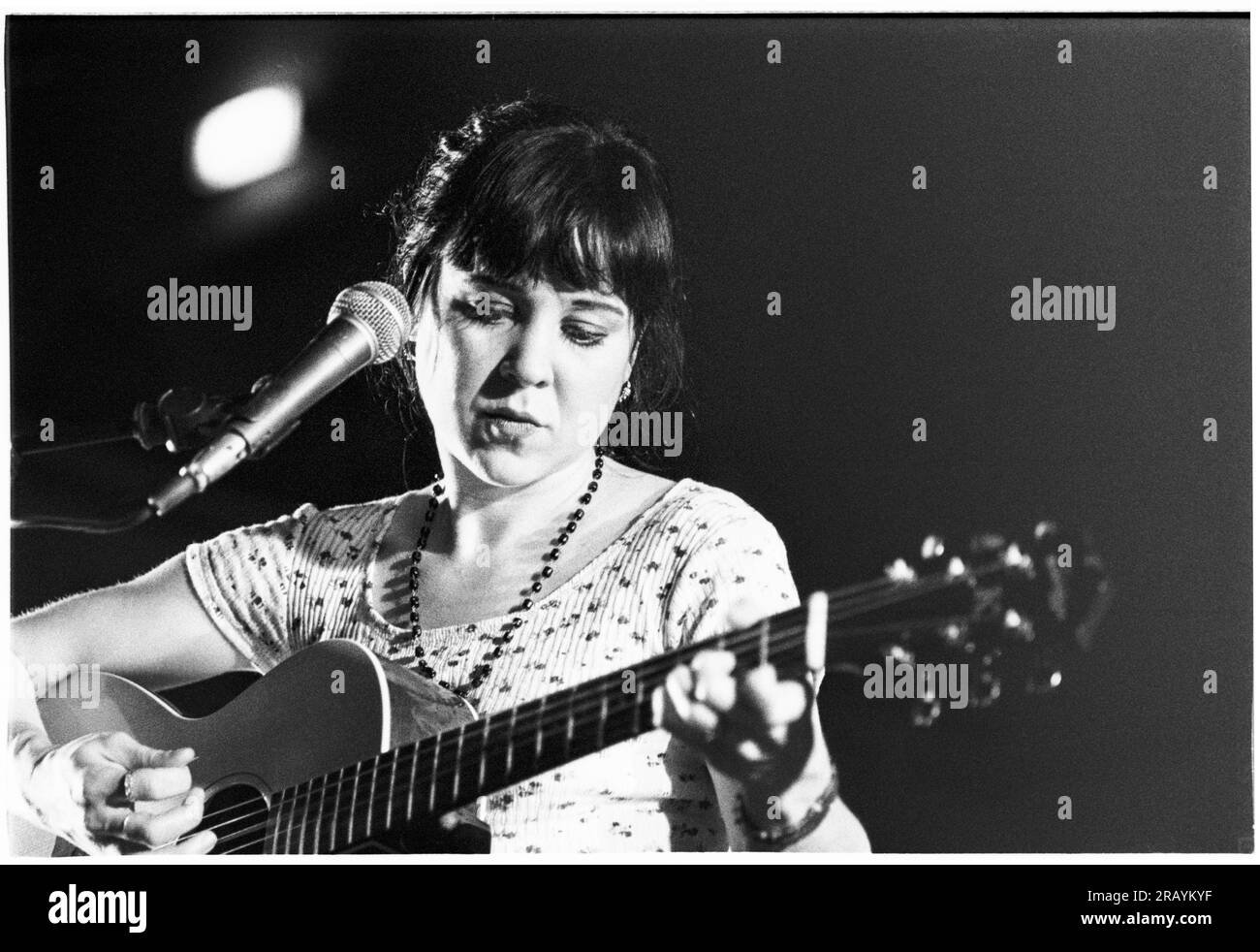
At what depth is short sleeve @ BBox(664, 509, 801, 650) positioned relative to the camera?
1896 millimetres

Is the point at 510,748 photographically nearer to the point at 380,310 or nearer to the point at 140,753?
the point at 140,753

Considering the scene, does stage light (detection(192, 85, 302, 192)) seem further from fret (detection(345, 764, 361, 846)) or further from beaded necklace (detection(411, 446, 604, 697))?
fret (detection(345, 764, 361, 846))

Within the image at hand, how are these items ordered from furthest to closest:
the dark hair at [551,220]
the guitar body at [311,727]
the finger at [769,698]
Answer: the dark hair at [551,220]
the guitar body at [311,727]
the finger at [769,698]

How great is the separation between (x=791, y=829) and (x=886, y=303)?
0.76 meters

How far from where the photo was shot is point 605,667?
1.89 meters

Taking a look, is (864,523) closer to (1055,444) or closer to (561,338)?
(1055,444)

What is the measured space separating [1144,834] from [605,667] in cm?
83

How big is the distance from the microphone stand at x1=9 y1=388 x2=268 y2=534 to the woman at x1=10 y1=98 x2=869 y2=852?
103 millimetres

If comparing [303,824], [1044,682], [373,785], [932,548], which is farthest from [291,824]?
[1044,682]

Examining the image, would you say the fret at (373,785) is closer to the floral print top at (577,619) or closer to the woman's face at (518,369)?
the floral print top at (577,619)

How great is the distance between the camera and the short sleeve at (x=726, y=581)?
190 centimetres

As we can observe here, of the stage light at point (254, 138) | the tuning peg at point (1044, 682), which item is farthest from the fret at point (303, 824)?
the tuning peg at point (1044, 682)
